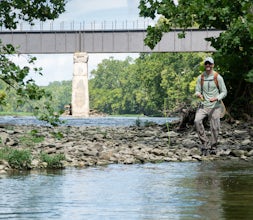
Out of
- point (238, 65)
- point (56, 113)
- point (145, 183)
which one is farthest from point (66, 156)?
point (238, 65)

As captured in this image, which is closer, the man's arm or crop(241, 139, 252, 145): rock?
the man's arm

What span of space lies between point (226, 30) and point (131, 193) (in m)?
15.7

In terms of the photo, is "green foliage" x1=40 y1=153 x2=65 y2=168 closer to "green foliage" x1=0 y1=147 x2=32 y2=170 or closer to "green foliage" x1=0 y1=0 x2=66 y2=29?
"green foliage" x1=0 y1=147 x2=32 y2=170

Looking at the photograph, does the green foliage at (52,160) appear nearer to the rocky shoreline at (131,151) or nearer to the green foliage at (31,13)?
the rocky shoreline at (131,151)

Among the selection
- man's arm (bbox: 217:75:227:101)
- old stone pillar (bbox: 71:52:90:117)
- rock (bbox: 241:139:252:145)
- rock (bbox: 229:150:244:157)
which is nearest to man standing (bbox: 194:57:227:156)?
man's arm (bbox: 217:75:227:101)

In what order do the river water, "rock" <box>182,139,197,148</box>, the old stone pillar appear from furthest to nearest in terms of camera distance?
the old stone pillar, "rock" <box>182,139,197,148</box>, the river water

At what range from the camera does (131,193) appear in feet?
30.9

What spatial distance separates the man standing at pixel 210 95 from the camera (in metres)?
15.3

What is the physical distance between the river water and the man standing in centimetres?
219

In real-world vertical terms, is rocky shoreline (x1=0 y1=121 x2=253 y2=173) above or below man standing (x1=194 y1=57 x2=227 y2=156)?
below

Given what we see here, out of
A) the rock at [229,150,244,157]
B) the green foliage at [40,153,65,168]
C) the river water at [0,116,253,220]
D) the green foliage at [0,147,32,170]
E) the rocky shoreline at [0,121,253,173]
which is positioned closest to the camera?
the river water at [0,116,253,220]

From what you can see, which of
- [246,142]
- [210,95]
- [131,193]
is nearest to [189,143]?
[246,142]

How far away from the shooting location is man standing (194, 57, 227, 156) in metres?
15.3

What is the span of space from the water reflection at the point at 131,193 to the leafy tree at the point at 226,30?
887 cm
